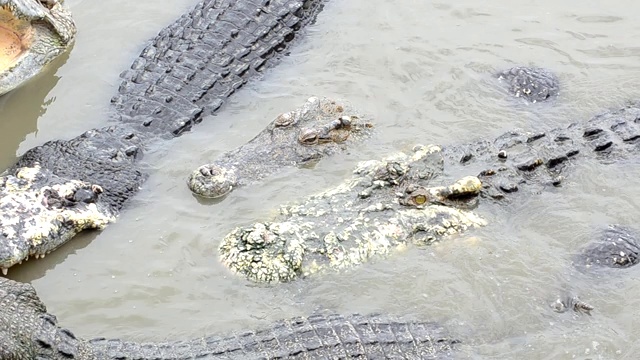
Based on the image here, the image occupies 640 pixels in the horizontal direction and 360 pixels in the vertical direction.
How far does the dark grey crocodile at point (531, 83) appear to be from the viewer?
713cm

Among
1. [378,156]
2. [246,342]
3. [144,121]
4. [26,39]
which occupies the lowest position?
[378,156]

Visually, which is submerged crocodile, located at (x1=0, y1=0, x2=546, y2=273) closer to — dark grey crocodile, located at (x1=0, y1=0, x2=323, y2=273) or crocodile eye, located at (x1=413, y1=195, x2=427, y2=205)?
dark grey crocodile, located at (x1=0, y1=0, x2=323, y2=273)

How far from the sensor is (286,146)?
21.3 feet

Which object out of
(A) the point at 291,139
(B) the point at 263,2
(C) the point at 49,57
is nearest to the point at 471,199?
(A) the point at 291,139

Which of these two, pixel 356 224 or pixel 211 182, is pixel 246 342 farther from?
pixel 211 182

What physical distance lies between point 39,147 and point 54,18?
4.79 ft

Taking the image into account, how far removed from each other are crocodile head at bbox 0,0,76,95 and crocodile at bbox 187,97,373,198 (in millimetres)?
1975

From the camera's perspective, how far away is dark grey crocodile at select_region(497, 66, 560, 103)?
23.4 feet

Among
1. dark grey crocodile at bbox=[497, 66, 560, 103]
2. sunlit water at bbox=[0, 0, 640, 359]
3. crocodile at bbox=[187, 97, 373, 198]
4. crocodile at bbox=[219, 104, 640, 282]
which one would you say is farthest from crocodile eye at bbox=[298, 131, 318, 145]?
dark grey crocodile at bbox=[497, 66, 560, 103]

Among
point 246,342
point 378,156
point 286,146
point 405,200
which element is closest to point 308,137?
point 286,146

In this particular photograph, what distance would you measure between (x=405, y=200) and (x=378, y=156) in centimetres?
103

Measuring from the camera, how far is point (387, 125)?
22.7ft

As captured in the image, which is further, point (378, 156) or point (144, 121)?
point (144, 121)

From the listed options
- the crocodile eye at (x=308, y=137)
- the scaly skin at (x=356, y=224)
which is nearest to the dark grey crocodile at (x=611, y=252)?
the scaly skin at (x=356, y=224)
